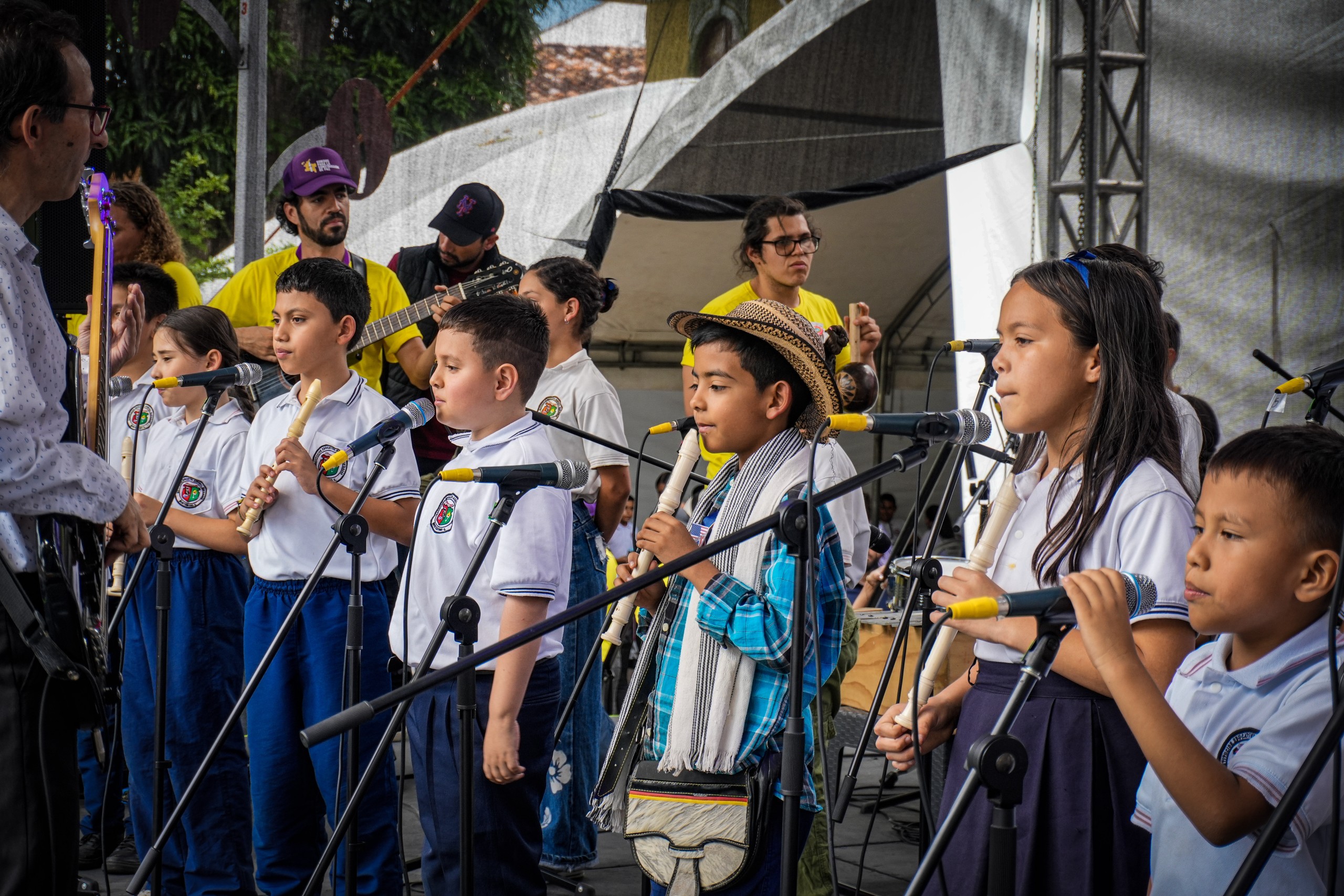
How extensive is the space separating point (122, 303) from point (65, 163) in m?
2.04

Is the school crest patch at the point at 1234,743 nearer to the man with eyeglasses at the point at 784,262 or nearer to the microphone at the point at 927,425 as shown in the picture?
the microphone at the point at 927,425

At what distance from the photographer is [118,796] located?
4172mm

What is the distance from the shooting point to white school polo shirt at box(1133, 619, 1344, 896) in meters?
1.63

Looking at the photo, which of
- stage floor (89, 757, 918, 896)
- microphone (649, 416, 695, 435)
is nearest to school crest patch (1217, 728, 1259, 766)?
microphone (649, 416, 695, 435)

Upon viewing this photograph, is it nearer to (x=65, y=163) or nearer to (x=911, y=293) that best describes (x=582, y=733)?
(x=65, y=163)

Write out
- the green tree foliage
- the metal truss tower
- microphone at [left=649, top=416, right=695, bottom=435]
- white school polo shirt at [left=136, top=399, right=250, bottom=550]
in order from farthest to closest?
the green tree foliage
the metal truss tower
white school polo shirt at [left=136, top=399, right=250, bottom=550]
microphone at [left=649, top=416, right=695, bottom=435]

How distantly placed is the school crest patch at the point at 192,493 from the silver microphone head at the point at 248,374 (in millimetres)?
487

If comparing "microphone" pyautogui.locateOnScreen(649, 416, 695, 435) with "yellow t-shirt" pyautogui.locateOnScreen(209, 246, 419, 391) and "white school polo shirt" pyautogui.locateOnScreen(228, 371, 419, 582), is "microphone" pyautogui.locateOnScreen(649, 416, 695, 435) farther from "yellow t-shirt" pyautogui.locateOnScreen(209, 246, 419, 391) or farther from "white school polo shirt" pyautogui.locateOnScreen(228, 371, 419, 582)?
"yellow t-shirt" pyautogui.locateOnScreen(209, 246, 419, 391)

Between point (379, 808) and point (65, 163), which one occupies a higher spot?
point (65, 163)

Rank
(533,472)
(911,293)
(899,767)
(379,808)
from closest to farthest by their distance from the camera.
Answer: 1. (899,767)
2. (533,472)
3. (379,808)
4. (911,293)

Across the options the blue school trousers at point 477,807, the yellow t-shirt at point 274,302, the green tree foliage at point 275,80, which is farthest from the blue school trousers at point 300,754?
the green tree foliage at point 275,80

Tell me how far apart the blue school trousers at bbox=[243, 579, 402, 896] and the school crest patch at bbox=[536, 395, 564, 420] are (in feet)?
2.98

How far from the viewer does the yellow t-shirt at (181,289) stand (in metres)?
4.51

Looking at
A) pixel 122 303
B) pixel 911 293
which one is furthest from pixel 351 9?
pixel 122 303
